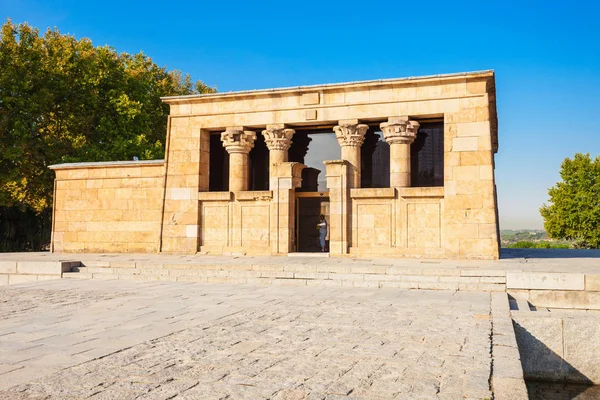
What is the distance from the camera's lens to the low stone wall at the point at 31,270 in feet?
53.3

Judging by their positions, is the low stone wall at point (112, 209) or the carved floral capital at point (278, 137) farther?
the low stone wall at point (112, 209)

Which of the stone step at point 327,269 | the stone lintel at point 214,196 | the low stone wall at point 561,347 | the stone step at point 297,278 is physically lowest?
the low stone wall at point 561,347

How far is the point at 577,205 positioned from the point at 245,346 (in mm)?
46959

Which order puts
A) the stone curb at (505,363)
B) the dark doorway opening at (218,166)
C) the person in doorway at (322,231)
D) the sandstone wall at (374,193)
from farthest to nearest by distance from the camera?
the dark doorway opening at (218,166)
the person in doorway at (322,231)
the sandstone wall at (374,193)
the stone curb at (505,363)

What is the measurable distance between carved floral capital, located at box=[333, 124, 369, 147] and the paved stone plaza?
9.65 meters

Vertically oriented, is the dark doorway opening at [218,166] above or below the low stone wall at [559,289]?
above

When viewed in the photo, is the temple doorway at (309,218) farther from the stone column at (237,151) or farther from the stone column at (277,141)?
the stone column at (237,151)

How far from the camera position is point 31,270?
1645 centimetres

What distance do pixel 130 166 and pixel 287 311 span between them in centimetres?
1507

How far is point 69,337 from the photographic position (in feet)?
24.2

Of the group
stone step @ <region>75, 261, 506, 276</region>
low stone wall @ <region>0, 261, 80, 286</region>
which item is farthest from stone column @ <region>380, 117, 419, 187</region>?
low stone wall @ <region>0, 261, 80, 286</region>

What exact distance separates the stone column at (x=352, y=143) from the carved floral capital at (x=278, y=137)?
193cm

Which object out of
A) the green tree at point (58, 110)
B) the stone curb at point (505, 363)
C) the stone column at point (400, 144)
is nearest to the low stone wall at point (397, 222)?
the stone column at point (400, 144)

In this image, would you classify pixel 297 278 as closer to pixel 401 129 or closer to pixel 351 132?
pixel 351 132
